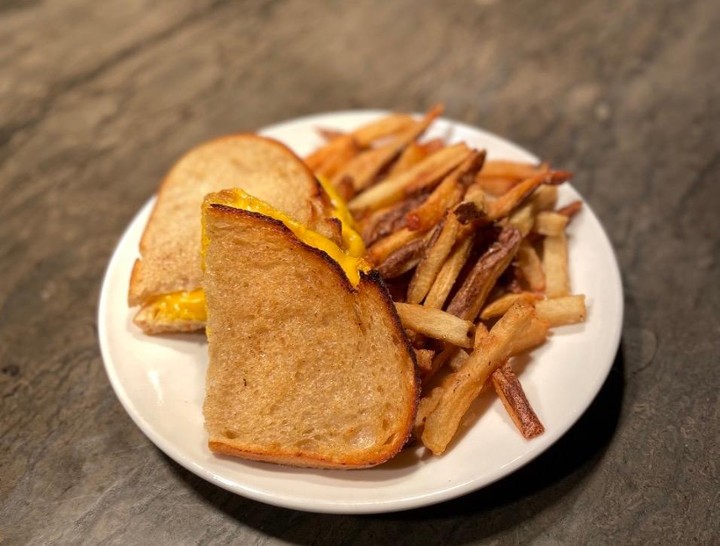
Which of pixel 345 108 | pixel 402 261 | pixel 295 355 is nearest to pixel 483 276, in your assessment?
pixel 402 261

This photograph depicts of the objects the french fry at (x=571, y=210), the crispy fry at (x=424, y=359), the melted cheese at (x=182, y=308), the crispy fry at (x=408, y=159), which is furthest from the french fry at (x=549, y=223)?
the melted cheese at (x=182, y=308)

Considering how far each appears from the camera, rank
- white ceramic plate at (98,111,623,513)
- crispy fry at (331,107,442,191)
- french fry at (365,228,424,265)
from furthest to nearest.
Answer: crispy fry at (331,107,442,191) → french fry at (365,228,424,265) → white ceramic plate at (98,111,623,513)

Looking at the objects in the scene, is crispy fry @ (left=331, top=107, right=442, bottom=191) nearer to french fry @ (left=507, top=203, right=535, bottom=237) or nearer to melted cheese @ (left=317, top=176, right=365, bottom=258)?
melted cheese @ (left=317, top=176, right=365, bottom=258)

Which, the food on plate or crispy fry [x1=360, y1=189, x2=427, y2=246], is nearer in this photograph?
the food on plate

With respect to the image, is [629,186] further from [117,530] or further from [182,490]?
[117,530]

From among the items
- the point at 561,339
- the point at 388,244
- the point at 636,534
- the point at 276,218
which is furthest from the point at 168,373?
the point at 636,534

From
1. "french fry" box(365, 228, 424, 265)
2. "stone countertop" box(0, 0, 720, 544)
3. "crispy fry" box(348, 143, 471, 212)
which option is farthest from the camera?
"crispy fry" box(348, 143, 471, 212)

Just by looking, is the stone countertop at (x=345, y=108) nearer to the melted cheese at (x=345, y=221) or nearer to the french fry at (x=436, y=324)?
the french fry at (x=436, y=324)

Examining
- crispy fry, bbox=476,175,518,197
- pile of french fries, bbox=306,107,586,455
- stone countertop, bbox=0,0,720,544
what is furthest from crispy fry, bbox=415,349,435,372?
crispy fry, bbox=476,175,518,197
